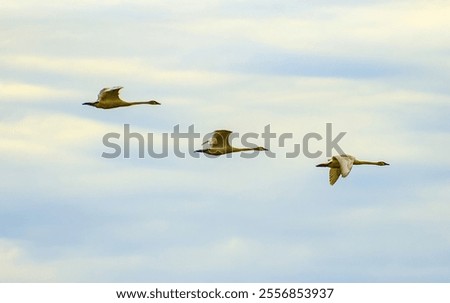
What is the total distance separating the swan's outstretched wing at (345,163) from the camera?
46.6 meters

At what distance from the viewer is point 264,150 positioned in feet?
179

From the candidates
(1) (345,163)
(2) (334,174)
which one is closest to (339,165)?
(2) (334,174)

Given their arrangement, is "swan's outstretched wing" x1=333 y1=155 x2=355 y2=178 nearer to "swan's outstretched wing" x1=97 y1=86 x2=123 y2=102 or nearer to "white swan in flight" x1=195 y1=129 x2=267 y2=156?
"white swan in flight" x1=195 y1=129 x2=267 y2=156

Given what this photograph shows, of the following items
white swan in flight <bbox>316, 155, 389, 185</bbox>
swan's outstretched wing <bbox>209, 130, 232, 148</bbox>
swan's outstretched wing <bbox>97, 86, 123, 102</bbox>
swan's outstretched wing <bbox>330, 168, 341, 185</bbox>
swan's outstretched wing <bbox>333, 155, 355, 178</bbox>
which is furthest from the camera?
swan's outstretched wing <bbox>97, 86, 123, 102</bbox>

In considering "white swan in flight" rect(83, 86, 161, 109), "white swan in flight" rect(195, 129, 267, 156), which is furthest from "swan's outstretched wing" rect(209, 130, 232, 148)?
"white swan in flight" rect(83, 86, 161, 109)

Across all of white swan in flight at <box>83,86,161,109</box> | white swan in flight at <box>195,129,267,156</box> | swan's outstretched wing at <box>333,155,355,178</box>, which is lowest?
swan's outstretched wing at <box>333,155,355,178</box>

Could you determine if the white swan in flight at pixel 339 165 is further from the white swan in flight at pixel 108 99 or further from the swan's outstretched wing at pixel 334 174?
the white swan in flight at pixel 108 99

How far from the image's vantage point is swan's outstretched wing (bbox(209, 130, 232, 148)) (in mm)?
50531

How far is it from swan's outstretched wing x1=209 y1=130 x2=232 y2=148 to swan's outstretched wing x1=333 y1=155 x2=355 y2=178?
4.00m

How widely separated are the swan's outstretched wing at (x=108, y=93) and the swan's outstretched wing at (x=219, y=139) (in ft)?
12.8

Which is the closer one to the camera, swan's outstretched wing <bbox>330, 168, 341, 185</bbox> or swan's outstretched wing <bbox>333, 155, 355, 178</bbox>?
swan's outstretched wing <bbox>333, 155, 355, 178</bbox>

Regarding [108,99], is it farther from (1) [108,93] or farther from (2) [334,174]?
(2) [334,174]

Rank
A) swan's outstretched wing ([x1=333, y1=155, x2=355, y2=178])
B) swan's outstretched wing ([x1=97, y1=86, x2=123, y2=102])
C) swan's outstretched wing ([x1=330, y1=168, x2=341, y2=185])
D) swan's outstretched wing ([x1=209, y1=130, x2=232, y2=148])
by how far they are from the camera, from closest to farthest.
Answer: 1. swan's outstretched wing ([x1=333, y1=155, x2=355, y2=178])
2. swan's outstretched wing ([x1=330, y1=168, x2=341, y2=185])
3. swan's outstretched wing ([x1=209, y1=130, x2=232, y2=148])
4. swan's outstretched wing ([x1=97, y1=86, x2=123, y2=102])

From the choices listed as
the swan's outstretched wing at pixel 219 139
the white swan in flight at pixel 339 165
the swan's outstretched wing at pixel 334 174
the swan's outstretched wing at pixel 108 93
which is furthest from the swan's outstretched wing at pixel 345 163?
the swan's outstretched wing at pixel 108 93
